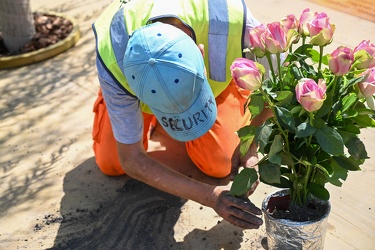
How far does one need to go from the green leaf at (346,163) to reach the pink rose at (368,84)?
0.27 metres

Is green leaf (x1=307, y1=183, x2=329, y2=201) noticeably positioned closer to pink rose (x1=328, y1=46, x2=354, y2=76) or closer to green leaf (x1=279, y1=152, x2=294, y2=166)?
green leaf (x1=279, y1=152, x2=294, y2=166)

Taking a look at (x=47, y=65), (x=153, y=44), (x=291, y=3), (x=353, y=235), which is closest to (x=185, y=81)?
(x=153, y=44)

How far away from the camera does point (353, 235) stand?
2736 millimetres

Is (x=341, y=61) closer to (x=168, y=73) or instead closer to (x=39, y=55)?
(x=168, y=73)

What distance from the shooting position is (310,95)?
6.23 feet

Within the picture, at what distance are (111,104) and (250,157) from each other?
0.67 m

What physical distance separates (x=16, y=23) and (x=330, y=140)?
329 cm

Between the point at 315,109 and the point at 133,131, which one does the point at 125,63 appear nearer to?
the point at 133,131

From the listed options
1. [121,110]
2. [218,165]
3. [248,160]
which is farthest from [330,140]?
[218,165]

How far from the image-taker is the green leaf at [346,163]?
218 centimetres

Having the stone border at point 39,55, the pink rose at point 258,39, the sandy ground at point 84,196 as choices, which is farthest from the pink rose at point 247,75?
the stone border at point 39,55

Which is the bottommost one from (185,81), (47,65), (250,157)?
(47,65)

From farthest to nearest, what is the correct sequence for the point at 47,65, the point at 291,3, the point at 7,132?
1. the point at 291,3
2. the point at 47,65
3. the point at 7,132

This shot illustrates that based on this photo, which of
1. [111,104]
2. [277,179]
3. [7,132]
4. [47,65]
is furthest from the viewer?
[47,65]
